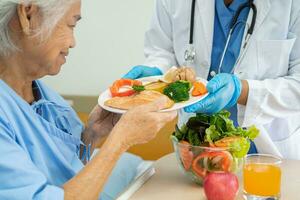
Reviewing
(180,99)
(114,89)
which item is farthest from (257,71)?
(114,89)

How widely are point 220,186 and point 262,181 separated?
0.39 ft

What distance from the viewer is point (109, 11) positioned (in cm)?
281

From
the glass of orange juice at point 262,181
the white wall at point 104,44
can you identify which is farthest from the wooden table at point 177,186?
the white wall at point 104,44

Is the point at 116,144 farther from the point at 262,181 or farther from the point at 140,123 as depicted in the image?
the point at 262,181

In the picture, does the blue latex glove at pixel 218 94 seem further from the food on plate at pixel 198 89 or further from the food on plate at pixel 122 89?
the food on plate at pixel 122 89

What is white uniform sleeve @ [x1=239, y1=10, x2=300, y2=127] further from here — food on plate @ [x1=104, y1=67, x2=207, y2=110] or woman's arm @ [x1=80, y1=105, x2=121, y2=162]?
woman's arm @ [x1=80, y1=105, x2=121, y2=162]

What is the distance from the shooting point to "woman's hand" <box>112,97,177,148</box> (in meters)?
1.26

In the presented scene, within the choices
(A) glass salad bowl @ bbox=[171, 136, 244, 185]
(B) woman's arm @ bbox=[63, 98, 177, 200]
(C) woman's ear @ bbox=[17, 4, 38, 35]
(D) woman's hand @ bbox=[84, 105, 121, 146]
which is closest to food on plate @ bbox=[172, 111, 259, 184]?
(A) glass salad bowl @ bbox=[171, 136, 244, 185]

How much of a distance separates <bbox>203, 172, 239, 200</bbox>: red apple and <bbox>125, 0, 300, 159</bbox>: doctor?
0.86 ft

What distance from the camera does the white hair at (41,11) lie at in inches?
47.4

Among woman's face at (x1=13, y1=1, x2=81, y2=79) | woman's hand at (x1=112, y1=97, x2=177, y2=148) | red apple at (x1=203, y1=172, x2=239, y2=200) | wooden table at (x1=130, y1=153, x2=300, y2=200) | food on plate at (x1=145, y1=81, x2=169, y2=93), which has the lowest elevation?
wooden table at (x1=130, y1=153, x2=300, y2=200)

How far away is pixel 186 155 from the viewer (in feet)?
4.50

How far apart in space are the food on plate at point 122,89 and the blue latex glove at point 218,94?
7.6 inches

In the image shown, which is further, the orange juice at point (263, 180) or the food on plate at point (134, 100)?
the food on plate at point (134, 100)
